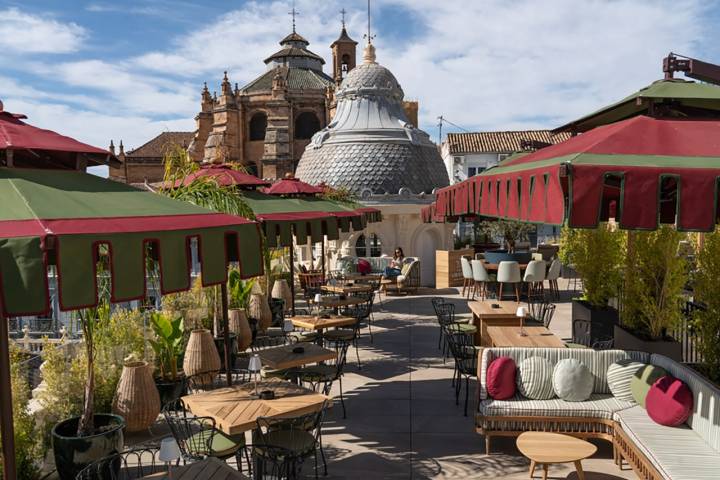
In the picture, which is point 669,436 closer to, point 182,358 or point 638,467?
point 638,467

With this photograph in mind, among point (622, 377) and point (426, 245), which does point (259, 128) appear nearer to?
point (426, 245)

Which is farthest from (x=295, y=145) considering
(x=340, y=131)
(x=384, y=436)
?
(x=384, y=436)

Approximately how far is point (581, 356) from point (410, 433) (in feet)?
7.56

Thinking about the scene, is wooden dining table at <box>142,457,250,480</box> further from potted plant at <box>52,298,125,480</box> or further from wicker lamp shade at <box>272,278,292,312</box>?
wicker lamp shade at <box>272,278,292,312</box>

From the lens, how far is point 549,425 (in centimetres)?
618

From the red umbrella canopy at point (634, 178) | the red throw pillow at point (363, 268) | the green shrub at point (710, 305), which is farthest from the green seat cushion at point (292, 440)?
the red throw pillow at point (363, 268)

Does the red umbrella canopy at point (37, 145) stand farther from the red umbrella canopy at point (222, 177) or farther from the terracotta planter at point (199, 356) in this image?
the red umbrella canopy at point (222, 177)

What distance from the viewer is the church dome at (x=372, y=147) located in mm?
26000

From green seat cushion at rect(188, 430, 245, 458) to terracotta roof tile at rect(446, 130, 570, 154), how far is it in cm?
4247

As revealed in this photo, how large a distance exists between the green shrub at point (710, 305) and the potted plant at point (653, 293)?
71 cm

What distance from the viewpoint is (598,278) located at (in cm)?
1016

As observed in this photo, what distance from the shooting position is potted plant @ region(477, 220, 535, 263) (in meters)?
16.7

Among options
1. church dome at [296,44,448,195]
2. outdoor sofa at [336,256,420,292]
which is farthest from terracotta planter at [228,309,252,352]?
church dome at [296,44,448,195]

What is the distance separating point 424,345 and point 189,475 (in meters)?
7.73
